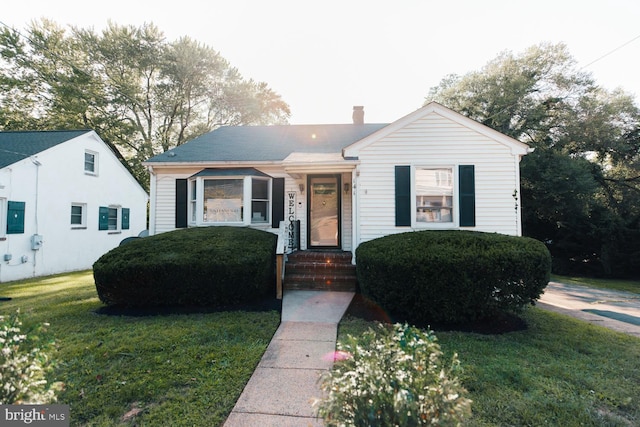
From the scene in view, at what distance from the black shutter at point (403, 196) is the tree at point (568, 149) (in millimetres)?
10319

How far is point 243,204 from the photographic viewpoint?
336 inches

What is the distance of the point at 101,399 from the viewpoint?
9.45ft

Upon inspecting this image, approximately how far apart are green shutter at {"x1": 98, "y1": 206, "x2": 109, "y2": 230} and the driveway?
54.3 ft

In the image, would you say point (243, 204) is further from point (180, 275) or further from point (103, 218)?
point (103, 218)

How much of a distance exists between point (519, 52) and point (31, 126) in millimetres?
29373

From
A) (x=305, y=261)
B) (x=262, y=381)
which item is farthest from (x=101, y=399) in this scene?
(x=305, y=261)

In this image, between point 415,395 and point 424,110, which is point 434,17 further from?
point 415,395

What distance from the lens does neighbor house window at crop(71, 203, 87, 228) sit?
1227 cm

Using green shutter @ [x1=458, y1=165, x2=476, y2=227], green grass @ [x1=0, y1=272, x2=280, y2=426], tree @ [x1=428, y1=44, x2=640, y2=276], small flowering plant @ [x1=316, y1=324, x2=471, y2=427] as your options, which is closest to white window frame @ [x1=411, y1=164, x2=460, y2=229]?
green shutter @ [x1=458, y1=165, x2=476, y2=227]

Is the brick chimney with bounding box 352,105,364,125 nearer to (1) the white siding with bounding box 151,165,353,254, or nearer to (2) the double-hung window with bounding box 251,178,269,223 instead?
(1) the white siding with bounding box 151,165,353,254

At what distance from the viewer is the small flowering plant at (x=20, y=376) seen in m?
1.85

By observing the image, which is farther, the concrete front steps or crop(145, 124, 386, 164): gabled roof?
crop(145, 124, 386, 164): gabled roof

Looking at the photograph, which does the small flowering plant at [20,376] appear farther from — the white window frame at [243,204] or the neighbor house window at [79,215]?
the neighbor house window at [79,215]

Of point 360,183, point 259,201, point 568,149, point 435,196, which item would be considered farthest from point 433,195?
point 568,149
